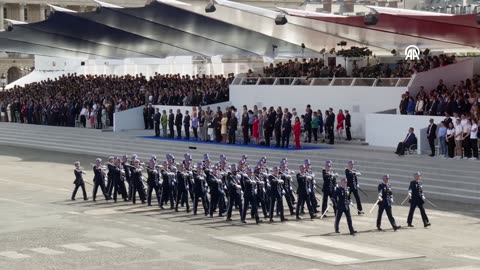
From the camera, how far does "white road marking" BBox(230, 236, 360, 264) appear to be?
21250 millimetres

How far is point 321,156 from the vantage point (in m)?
35.6

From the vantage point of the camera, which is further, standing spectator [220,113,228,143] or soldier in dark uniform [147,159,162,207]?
standing spectator [220,113,228,143]

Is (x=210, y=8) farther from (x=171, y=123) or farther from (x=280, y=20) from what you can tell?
(x=171, y=123)

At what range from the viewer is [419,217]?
26.6 metres

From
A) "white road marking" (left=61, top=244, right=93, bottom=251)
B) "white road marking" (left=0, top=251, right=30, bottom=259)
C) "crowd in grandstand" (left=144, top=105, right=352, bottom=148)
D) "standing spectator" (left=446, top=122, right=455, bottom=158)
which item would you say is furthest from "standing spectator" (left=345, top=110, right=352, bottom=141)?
"white road marking" (left=0, top=251, right=30, bottom=259)

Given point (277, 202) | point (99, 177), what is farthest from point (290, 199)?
point (99, 177)

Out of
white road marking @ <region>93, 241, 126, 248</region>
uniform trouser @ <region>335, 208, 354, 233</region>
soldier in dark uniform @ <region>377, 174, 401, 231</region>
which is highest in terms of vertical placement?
soldier in dark uniform @ <region>377, 174, 401, 231</region>

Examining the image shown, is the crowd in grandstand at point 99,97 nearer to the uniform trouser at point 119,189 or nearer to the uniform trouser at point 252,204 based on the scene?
the uniform trouser at point 119,189

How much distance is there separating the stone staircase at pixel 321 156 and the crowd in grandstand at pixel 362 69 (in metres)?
3.65

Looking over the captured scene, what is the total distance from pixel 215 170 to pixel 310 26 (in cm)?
1692

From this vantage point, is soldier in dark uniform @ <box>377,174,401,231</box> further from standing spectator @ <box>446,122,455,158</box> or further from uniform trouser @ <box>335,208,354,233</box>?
standing spectator @ <box>446,122,455,158</box>

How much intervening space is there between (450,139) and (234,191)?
8542 millimetres

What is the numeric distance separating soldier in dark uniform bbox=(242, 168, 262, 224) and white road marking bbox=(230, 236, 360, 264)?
2.12 metres

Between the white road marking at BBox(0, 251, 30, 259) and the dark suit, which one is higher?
the dark suit
